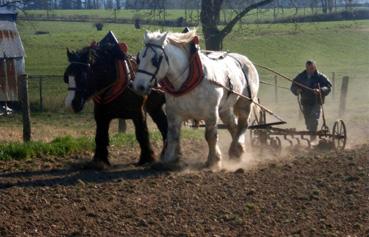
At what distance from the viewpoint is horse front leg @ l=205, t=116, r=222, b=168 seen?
996cm

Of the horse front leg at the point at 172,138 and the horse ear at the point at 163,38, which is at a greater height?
the horse ear at the point at 163,38

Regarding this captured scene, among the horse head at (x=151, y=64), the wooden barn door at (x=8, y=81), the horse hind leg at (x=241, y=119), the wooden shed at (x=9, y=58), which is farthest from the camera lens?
the wooden shed at (x=9, y=58)

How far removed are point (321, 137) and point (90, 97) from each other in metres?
4.30

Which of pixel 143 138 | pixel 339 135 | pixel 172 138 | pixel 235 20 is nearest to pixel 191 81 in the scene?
pixel 172 138

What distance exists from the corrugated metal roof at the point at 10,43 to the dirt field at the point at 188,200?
68.3 feet

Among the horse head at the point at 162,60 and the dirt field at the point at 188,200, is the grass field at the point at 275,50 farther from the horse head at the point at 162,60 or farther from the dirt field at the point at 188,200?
the horse head at the point at 162,60

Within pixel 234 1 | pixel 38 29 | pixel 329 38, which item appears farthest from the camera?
pixel 38 29

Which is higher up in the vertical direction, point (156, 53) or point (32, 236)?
point (156, 53)

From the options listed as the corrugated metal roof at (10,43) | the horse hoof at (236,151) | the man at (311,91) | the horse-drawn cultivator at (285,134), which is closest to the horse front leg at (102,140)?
the horse hoof at (236,151)

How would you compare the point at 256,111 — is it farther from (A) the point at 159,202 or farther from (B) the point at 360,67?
A: (B) the point at 360,67

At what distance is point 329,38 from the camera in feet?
148

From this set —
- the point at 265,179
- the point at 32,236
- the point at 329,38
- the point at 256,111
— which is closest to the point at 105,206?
the point at 32,236

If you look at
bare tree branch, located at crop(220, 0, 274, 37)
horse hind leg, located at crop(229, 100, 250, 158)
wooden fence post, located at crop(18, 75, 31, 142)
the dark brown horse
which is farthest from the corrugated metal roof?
the dark brown horse

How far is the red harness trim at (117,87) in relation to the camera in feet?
33.3
